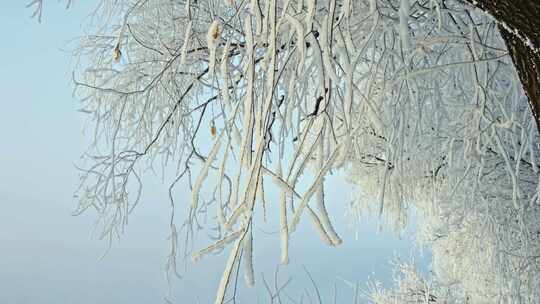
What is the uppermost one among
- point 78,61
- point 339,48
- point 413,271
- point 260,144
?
point 78,61

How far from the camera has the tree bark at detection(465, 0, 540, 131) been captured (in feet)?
5.47

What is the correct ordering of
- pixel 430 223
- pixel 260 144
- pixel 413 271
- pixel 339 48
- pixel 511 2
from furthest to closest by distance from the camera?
pixel 413 271 < pixel 430 223 < pixel 511 2 < pixel 339 48 < pixel 260 144

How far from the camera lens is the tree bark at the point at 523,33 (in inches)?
65.7

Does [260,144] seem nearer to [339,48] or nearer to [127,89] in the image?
[339,48]

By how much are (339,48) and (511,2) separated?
20.7 inches

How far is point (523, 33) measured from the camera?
1.73 meters

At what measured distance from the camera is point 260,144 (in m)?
1.20

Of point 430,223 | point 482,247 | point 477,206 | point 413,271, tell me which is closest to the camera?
point 477,206

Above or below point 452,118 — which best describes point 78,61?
above

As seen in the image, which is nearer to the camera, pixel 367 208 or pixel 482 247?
pixel 482 247

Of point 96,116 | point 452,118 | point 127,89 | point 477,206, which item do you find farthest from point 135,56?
point 477,206

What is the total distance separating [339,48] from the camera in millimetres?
1520

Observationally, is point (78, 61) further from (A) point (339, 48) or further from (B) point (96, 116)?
(A) point (339, 48)

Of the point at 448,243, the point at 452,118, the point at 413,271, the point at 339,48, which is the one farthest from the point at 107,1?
the point at 413,271
